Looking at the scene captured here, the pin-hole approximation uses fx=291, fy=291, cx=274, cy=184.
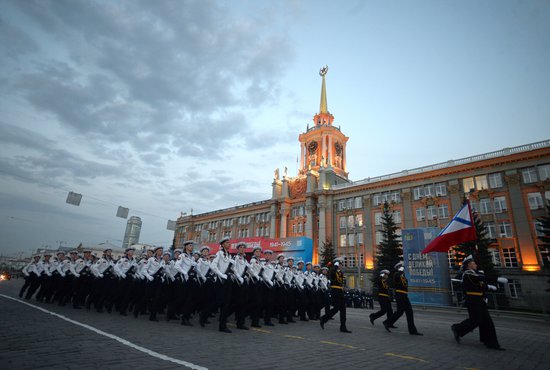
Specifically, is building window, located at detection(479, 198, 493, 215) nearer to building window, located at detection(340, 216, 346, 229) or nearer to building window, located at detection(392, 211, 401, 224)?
building window, located at detection(392, 211, 401, 224)

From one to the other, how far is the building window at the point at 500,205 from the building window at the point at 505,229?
1505 millimetres

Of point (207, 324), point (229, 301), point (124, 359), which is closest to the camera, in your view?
point (124, 359)

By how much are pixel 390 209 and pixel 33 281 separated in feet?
133

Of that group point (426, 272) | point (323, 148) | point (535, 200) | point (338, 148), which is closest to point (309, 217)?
point (323, 148)

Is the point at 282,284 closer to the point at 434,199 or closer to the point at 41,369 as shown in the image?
the point at 41,369

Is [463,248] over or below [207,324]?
over

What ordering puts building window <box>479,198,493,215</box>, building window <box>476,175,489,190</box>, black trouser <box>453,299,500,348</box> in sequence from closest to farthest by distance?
black trouser <box>453,299,500,348</box>
building window <box>479,198,493,215</box>
building window <box>476,175,489,190</box>

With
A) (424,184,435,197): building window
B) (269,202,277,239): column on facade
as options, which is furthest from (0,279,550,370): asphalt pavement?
(269,202,277,239): column on facade

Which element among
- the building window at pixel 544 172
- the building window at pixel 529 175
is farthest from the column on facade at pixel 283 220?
the building window at pixel 544 172

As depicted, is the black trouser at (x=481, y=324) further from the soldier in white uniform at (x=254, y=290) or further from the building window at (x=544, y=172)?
the building window at (x=544, y=172)

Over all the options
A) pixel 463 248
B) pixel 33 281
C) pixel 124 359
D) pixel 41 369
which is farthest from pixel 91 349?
pixel 463 248

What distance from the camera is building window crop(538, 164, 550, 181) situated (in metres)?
32.5

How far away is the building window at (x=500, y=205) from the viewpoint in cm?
3450

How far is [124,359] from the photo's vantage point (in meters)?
4.48
